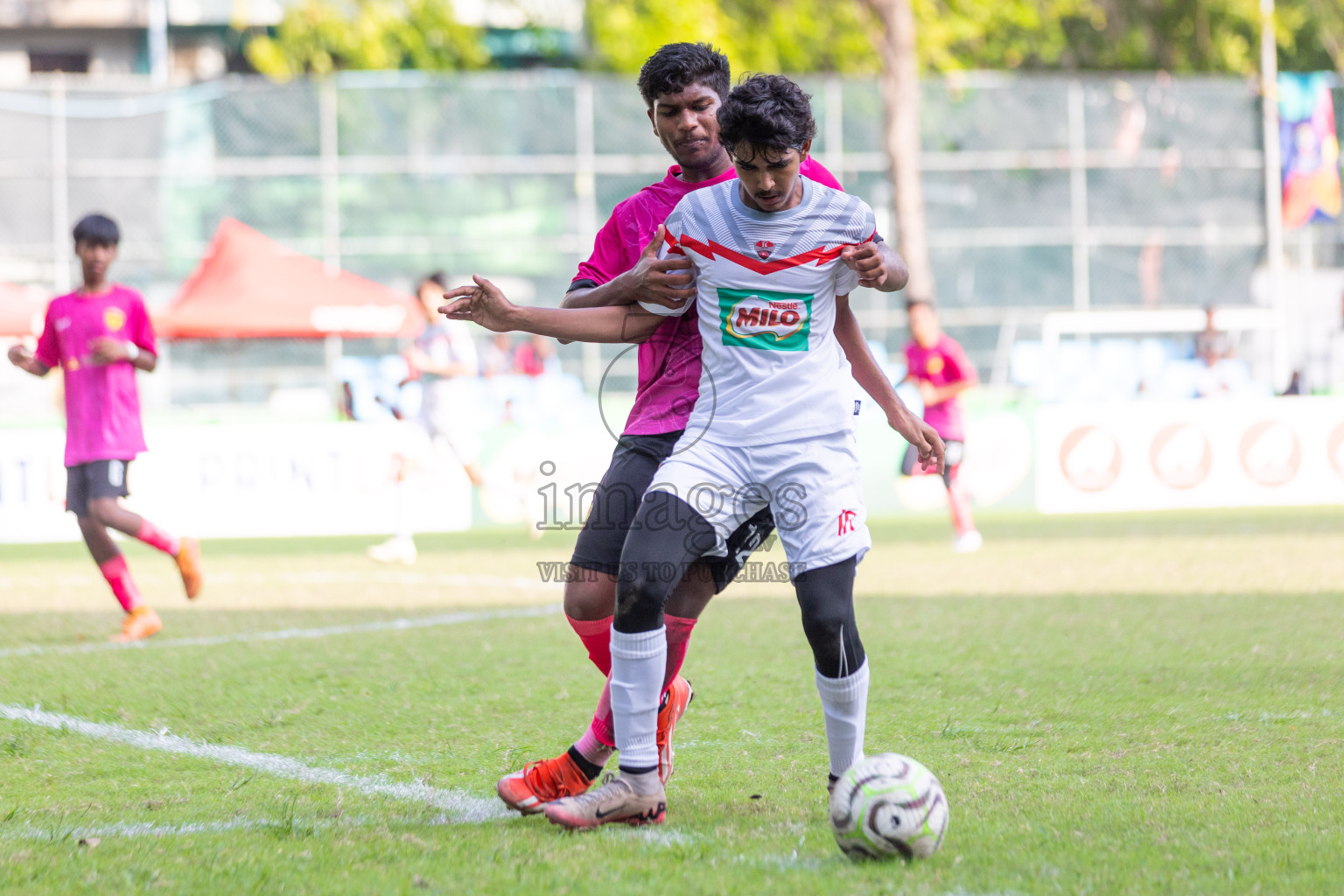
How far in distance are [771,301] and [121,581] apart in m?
4.92

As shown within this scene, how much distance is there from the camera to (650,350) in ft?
13.3

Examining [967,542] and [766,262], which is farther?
[967,542]

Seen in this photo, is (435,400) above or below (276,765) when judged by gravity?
above

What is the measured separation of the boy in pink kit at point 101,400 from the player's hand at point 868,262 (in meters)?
4.63

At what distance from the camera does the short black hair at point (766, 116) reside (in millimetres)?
3479

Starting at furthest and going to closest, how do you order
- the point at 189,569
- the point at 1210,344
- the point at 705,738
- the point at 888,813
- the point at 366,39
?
the point at 366,39, the point at 1210,344, the point at 189,569, the point at 705,738, the point at 888,813

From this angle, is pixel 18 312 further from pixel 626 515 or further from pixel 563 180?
pixel 626 515

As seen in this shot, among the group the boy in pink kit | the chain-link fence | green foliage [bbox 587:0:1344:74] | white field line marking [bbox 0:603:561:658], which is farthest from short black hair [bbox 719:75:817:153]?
green foliage [bbox 587:0:1344:74]

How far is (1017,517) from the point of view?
1445cm

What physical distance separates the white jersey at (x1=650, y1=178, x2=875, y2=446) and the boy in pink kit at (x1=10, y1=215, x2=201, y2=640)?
14.2 ft

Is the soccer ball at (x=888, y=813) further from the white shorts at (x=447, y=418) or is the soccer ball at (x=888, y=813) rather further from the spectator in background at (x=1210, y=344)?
Result: the spectator in background at (x=1210, y=344)

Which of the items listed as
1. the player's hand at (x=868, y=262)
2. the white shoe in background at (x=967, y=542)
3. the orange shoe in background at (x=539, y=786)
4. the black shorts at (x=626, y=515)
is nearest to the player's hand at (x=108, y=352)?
the black shorts at (x=626, y=515)

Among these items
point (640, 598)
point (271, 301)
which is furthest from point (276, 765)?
point (271, 301)

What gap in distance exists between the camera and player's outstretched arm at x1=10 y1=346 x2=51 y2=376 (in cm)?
715
